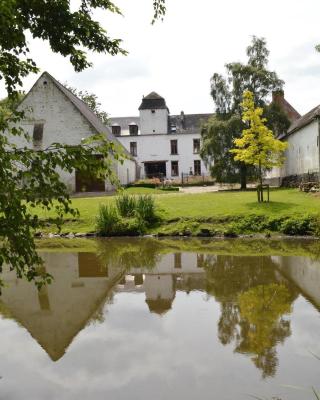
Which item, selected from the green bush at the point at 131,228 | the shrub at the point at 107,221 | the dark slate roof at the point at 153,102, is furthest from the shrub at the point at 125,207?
the dark slate roof at the point at 153,102

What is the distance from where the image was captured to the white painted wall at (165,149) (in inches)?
2375

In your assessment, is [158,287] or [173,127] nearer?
[158,287]

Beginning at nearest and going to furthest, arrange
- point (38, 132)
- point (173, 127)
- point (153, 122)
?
point (38, 132), point (153, 122), point (173, 127)

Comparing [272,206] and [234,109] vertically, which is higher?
[234,109]

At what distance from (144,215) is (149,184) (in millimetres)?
22240

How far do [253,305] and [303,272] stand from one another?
Answer: 353 centimetres

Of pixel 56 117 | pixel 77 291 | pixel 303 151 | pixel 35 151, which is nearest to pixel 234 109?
pixel 303 151

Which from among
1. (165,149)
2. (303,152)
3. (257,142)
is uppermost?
(165,149)

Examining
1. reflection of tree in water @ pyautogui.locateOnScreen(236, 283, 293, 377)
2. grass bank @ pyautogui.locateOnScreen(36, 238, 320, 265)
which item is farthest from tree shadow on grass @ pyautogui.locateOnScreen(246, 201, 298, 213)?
reflection of tree in water @ pyautogui.locateOnScreen(236, 283, 293, 377)

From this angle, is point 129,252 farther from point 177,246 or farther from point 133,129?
point 133,129

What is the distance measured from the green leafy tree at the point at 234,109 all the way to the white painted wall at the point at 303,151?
2.12 m

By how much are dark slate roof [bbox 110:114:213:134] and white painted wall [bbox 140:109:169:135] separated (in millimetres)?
1469

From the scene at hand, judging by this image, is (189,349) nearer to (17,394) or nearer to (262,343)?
(262,343)

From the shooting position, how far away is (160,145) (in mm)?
60812
